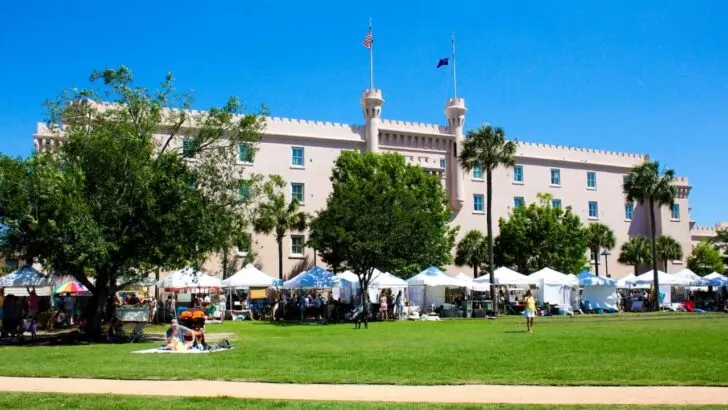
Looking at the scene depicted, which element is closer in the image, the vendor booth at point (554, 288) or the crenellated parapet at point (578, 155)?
the vendor booth at point (554, 288)

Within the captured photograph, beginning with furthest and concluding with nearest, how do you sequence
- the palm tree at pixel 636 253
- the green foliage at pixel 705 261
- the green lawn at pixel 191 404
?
1. the green foliage at pixel 705 261
2. the palm tree at pixel 636 253
3. the green lawn at pixel 191 404

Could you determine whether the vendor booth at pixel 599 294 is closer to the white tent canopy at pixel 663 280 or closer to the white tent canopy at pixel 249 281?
the white tent canopy at pixel 663 280

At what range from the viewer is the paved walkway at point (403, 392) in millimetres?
11188

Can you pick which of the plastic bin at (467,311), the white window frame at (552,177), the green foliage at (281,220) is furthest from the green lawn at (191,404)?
the white window frame at (552,177)

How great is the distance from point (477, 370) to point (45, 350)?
44.2 feet

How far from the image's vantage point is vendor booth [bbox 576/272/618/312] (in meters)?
49.7

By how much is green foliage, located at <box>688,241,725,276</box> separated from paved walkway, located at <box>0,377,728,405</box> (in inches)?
2692

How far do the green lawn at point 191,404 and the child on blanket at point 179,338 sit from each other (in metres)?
8.72

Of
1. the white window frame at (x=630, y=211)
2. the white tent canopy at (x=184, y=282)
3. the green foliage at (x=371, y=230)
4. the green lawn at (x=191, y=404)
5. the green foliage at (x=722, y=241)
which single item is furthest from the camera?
the white window frame at (x=630, y=211)

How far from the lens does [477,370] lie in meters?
14.8

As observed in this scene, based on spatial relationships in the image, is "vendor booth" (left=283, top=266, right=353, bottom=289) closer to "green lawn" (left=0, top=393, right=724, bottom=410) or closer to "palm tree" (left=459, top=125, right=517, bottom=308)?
"palm tree" (left=459, top=125, right=517, bottom=308)

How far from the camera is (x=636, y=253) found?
72438 mm

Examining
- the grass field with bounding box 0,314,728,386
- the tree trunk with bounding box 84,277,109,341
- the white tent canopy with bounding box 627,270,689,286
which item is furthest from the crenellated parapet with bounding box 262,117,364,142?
the grass field with bounding box 0,314,728,386

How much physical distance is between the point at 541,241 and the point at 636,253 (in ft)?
48.7
